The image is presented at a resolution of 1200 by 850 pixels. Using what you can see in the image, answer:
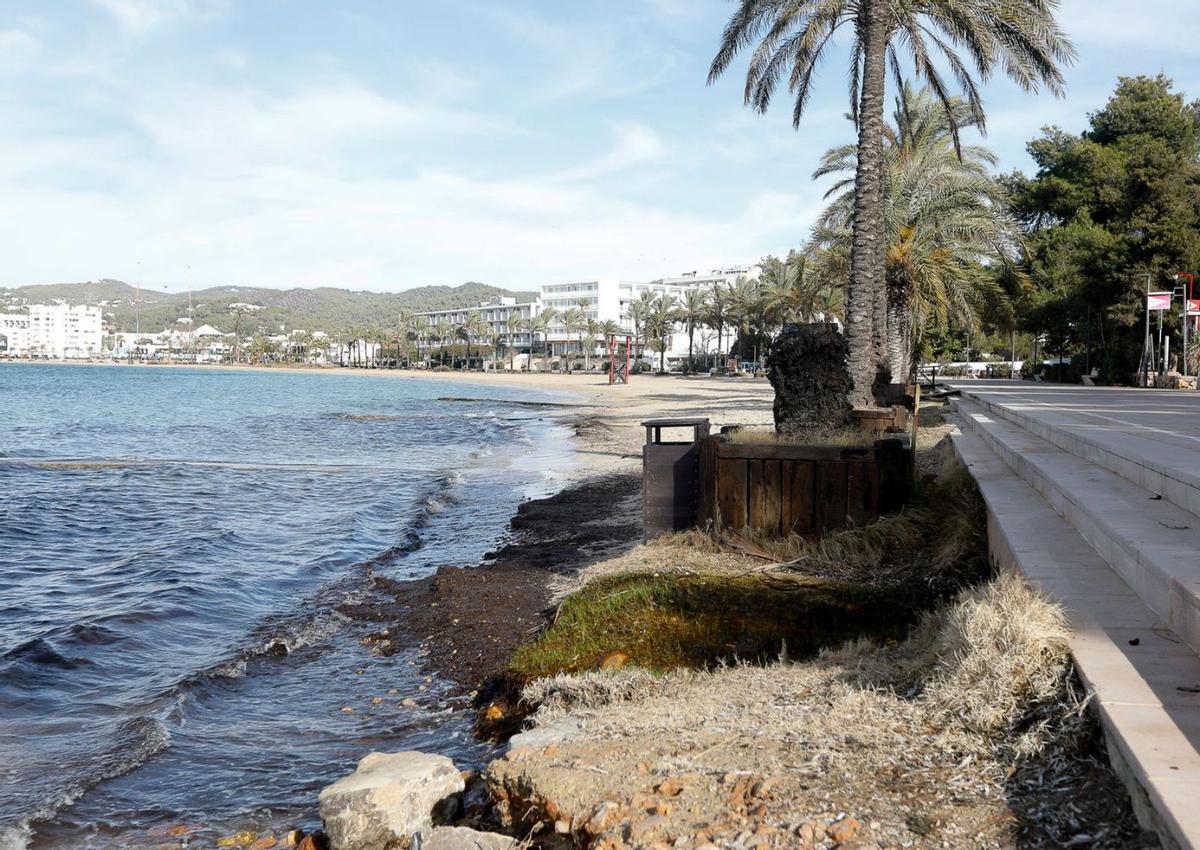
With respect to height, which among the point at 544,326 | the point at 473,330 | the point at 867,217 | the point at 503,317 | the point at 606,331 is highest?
the point at 503,317

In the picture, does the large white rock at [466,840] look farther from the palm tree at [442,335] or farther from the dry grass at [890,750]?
the palm tree at [442,335]

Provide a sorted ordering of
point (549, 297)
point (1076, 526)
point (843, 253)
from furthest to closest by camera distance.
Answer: point (549, 297)
point (843, 253)
point (1076, 526)

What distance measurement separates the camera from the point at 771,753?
4.09 m

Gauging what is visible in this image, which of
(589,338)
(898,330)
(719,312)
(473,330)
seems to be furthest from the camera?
(473,330)

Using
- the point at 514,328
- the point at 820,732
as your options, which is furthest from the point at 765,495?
the point at 514,328

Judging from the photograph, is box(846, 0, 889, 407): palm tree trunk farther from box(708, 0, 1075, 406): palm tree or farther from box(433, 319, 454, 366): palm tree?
box(433, 319, 454, 366): palm tree

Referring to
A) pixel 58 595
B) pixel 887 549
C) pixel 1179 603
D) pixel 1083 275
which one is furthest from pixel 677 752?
pixel 1083 275

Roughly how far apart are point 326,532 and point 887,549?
982 cm

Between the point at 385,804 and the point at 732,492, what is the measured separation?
18.0 ft

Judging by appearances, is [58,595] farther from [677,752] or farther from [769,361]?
[677,752]

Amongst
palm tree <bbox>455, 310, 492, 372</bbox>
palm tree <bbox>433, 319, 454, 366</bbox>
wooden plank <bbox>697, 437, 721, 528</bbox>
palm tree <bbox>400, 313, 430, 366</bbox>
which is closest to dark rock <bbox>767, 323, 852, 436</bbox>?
wooden plank <bbox>697, 437, 721, 528</bbox>

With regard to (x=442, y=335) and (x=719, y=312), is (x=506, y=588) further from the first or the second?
(x=442, y=335)

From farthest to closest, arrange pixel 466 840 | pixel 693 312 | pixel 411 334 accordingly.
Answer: pixel 411 334, pixel 693 312, pixel 466 840

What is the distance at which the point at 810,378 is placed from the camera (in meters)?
11.2
